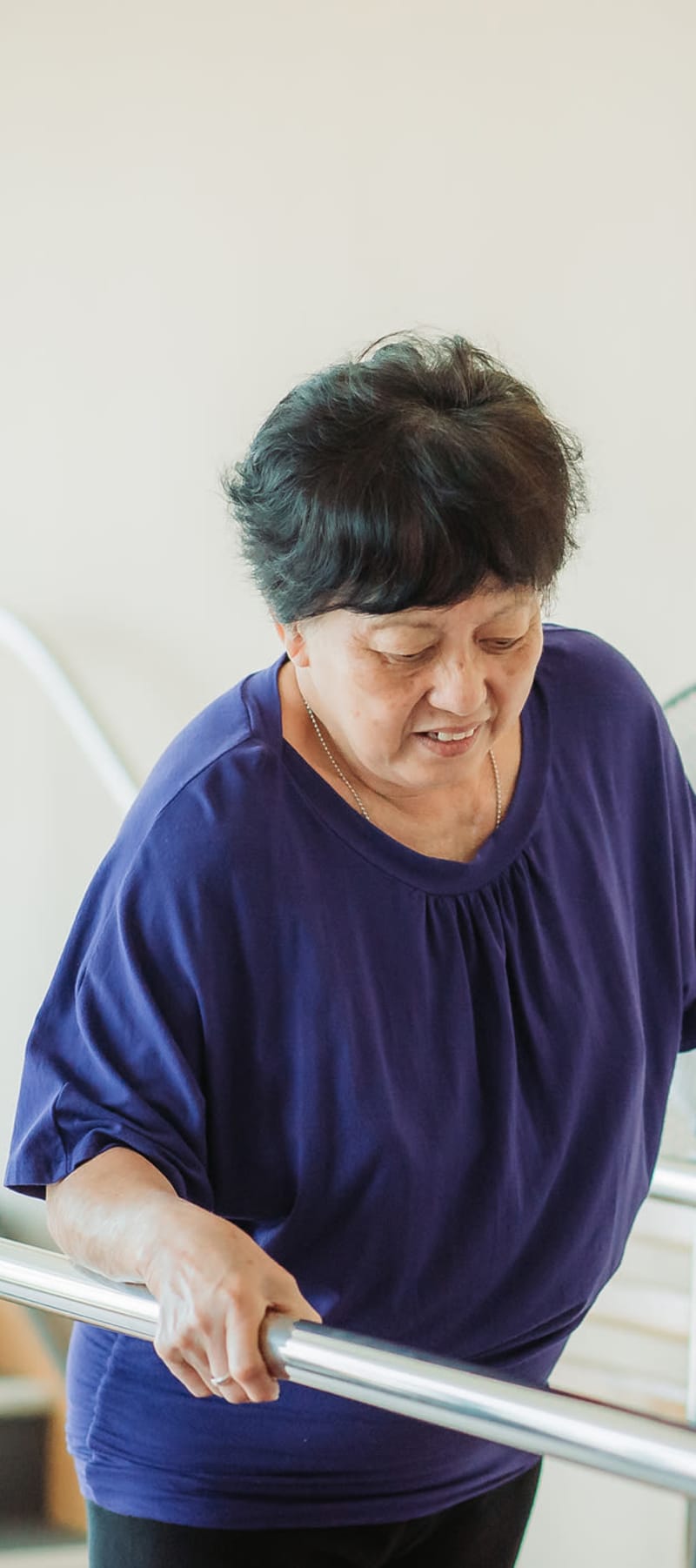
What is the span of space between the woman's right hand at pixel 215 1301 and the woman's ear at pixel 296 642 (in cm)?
34

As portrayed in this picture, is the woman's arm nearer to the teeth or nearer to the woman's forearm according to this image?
the woman's forearm

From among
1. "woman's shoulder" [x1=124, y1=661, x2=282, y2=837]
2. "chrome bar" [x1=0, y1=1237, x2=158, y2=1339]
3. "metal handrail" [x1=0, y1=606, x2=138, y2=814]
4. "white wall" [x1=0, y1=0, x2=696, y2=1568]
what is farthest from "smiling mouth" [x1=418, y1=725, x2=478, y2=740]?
"metal handrail" [x1=0, y1=606, x2=138, y2=814]

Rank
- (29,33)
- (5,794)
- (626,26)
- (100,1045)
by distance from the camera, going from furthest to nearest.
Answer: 1. (5,794)
2. (29,33)
3. (626,26)
4. (100,1045)

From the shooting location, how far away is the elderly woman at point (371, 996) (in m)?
0.89

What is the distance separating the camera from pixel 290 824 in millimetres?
986

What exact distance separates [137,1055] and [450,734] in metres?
0.27

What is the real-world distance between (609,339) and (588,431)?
0.11m

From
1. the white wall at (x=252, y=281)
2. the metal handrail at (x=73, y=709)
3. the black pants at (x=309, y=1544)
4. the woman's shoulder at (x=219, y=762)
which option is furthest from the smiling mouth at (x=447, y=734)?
the metal handrail at (x=73, y=709)

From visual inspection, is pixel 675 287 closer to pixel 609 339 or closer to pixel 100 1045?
pixel 609 339

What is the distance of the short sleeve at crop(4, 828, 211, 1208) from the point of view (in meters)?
0.93

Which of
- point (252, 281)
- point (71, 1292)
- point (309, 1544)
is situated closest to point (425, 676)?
point (71, 1292)

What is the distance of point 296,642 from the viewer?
3.18 ft

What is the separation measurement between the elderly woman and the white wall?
81cm


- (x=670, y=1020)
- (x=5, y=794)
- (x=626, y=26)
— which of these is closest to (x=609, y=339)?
(x=626, y=26)
